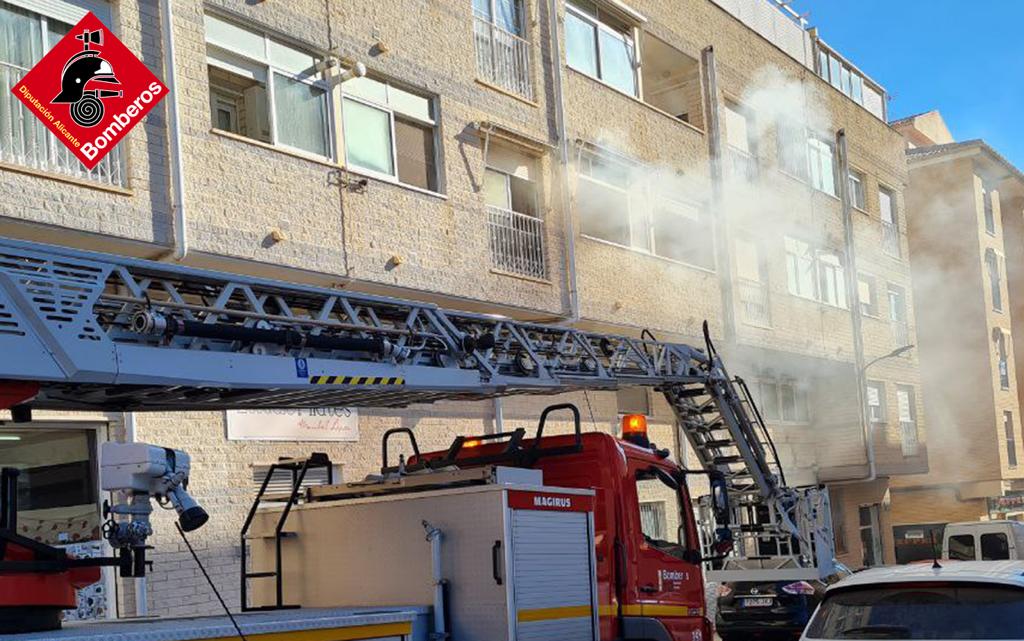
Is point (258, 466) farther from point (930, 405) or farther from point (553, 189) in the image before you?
point (930, 405)

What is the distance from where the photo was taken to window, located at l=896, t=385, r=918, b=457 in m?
31.2

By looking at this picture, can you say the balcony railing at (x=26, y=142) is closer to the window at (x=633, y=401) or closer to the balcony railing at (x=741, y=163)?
the window at (x=633, y=401)

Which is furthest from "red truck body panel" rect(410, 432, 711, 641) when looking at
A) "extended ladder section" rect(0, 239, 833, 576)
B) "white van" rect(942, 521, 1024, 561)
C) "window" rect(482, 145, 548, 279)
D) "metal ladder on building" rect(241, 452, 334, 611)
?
"white van" rect(942, 521, 1024, 561)

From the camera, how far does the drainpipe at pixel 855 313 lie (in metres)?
27.8

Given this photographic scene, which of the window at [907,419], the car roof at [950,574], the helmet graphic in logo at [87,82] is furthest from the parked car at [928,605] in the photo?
the window at [907,419]

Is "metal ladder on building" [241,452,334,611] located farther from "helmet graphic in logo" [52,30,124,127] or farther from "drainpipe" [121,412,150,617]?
"helmet graphic in logo" [52,30,124,127]

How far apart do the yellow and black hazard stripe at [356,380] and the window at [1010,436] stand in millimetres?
37079

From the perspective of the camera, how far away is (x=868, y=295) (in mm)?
29828

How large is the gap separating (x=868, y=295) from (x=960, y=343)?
38.9 ft

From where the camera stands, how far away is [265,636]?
5496 millimetres

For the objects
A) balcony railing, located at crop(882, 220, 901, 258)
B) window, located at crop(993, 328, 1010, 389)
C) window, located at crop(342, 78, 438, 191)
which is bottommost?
window, located at crop(993, 328, 1010, 389)

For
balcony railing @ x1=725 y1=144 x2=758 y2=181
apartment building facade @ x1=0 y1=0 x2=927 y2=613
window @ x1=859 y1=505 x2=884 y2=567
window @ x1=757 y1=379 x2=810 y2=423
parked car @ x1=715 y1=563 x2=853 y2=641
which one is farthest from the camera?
window @ x1=859 y1=505 x2=884 y2=567

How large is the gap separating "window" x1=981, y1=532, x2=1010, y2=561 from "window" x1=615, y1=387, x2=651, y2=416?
5.82 m

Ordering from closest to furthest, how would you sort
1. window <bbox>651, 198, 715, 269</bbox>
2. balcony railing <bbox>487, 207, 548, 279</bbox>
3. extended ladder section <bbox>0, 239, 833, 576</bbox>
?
1. extended ladder section <bbox>0, 239, 833, 576</bbox>
2. balcony railing <bbox>487, 207, 548, 279</bbox>
3. window <bbox>651, 198, 715, 269</bbox>
